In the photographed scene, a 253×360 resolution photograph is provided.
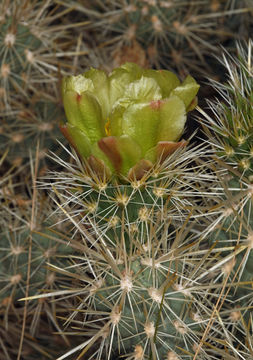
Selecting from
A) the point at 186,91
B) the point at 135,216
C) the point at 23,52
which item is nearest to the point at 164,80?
the point at 186,91

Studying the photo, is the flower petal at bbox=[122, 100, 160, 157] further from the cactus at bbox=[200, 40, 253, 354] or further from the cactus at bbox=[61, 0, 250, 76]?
the cactus at bbox=[61, 0, 250, 76]

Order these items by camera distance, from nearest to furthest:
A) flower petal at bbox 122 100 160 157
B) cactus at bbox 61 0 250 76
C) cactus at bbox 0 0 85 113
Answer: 1. flower petal at bbox 122 100 160 157
2. cactus at bbox 0 0 85 113
3. cactus at bbox 61 0 250 76

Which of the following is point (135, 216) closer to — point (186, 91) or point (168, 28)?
point (186, 91)

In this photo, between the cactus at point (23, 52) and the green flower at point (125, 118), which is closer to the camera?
the green flower at point (125, 118)

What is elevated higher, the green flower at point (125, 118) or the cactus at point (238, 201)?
the green flower at point (125, 118)

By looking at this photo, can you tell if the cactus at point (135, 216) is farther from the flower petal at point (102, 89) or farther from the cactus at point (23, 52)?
the cactus at point (23, 52)

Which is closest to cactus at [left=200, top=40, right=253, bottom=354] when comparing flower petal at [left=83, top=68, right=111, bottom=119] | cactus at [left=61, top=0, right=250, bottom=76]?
flower petal at [left=83, top=68, right=111, bottom=119]

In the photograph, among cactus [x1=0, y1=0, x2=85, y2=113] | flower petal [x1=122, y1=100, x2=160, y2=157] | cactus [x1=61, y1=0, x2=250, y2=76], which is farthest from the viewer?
cactus [x1=61, y1=0, x2=250, y2=76]

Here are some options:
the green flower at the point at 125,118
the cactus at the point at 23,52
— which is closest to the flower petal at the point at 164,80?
the green flower at the point at 125,118

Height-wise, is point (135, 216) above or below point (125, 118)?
below

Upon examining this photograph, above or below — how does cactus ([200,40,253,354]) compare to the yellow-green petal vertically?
below
